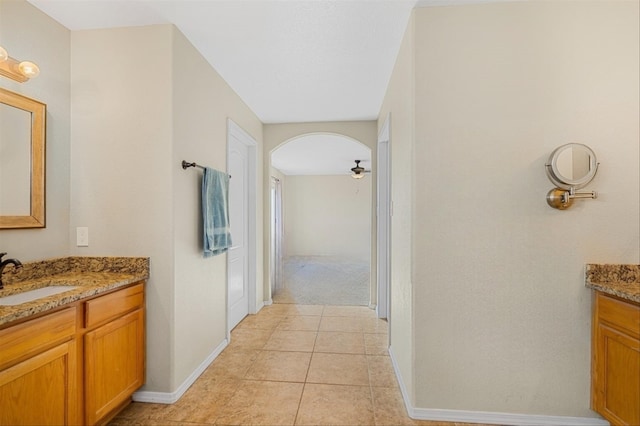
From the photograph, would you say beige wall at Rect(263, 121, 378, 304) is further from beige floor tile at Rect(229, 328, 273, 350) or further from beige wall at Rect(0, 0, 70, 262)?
beige wall at Rect(0, 0, 70, 262)

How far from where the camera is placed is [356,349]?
8.62 feet

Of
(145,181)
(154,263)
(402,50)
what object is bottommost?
(154,263)

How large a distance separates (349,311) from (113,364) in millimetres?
2619

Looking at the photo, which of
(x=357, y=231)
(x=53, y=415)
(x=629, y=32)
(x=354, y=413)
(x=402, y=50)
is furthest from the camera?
(x=357, y=231)

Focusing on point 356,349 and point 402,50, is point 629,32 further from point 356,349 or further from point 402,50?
point 356,349

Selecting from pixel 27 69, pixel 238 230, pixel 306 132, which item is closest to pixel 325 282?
pixel 238 230

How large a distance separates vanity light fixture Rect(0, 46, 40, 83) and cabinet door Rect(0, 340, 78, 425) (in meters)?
1.44

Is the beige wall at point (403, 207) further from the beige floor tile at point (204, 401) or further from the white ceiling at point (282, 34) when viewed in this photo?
the beige floor tile at point (204, 401)

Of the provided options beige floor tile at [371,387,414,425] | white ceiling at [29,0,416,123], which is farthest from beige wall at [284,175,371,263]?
beige floor tile at [371,387,414,425]

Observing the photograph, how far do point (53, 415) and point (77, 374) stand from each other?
0.56 feet

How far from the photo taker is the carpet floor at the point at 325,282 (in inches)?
166

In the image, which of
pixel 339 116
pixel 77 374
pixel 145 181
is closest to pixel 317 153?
pixel 339 116

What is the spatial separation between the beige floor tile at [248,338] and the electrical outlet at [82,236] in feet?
4.90

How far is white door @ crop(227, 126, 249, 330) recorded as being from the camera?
306 cm
